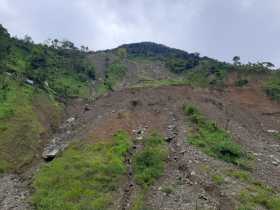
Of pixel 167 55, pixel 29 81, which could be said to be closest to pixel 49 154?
pixel 29 81

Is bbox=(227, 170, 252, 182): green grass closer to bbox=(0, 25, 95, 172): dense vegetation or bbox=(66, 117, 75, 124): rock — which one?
bbox=(0, 25, 95, 172): dense vegetation

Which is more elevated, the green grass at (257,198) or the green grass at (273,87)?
the green grass at (273,87)

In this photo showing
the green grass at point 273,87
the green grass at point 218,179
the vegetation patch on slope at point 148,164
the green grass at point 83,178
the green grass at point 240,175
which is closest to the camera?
the green grass at point 83,178

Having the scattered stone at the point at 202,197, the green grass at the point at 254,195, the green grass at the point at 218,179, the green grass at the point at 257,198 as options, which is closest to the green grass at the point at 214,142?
the green grass at the point at 254,195

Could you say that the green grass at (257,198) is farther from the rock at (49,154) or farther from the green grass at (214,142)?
the rock at (49,154)

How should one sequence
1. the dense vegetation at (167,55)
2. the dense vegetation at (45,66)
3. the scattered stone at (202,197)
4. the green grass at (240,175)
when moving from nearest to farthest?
the scattered stone at (202,197) → the green grass at (240,175) → the dense vegetation at (45,66) → the dense vegetation at (167,55)

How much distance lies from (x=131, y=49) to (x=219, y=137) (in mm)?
113256

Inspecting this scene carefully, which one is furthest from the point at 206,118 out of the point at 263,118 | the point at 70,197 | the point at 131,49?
the point at 131,49

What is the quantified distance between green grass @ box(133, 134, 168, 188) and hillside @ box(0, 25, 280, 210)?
9 centimetres

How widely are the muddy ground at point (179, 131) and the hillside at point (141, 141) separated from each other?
0.35ft

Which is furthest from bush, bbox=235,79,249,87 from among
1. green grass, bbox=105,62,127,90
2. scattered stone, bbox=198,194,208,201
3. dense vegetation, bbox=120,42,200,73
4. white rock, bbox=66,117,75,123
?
scattered stone, bbox=198,194,208,201

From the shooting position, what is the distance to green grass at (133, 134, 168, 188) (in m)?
38.5

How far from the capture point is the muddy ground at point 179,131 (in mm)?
35781

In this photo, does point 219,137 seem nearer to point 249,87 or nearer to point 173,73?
point 249,87
